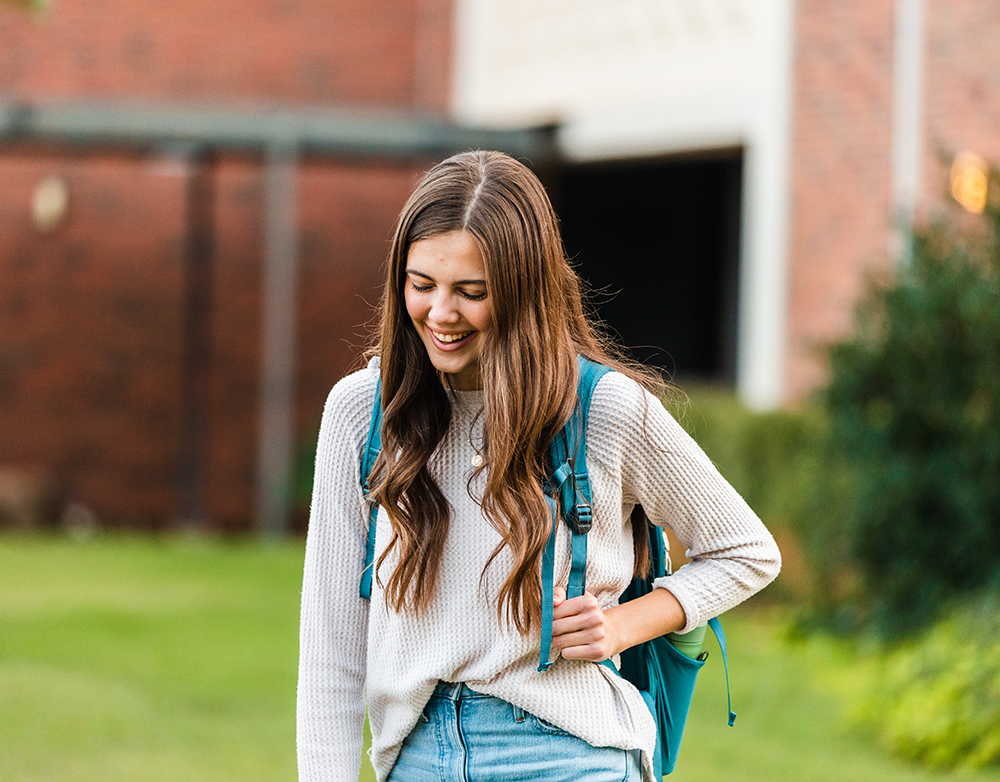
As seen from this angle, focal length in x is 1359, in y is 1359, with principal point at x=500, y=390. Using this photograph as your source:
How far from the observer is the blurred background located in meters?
7.02

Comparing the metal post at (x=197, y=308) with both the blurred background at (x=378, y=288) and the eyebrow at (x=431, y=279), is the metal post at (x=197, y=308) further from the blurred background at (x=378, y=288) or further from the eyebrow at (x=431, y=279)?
the eyebrow at (x=431, y=279)

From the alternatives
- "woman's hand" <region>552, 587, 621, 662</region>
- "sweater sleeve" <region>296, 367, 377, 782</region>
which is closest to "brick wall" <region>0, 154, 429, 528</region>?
"sweater sleeve" <region>296, 367, 377, 782</region>

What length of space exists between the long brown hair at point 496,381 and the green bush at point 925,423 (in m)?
5.61

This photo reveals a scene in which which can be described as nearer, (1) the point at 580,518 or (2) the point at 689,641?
(1) the point at 580,518

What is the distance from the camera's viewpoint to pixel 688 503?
2.06 meters

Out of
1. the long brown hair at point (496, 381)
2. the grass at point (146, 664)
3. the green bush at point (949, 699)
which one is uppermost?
the long brown hair at point (496, 381)

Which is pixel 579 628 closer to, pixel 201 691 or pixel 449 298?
pixel 449 298

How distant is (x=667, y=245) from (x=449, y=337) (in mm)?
11719

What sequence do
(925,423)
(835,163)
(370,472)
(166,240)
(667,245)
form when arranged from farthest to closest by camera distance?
(166,240)
(667,245)
(835,163)
(925,423)
(370,472)

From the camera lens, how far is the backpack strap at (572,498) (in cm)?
194

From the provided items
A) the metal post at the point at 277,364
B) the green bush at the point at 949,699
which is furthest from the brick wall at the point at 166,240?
the green bush at the point at 949,699

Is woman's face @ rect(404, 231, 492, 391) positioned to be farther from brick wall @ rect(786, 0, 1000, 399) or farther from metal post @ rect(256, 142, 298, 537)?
metal post @ rect(256, 142, 298, 537)

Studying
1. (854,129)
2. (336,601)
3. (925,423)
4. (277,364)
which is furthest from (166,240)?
(336,601)

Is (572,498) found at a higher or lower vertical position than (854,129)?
lower
